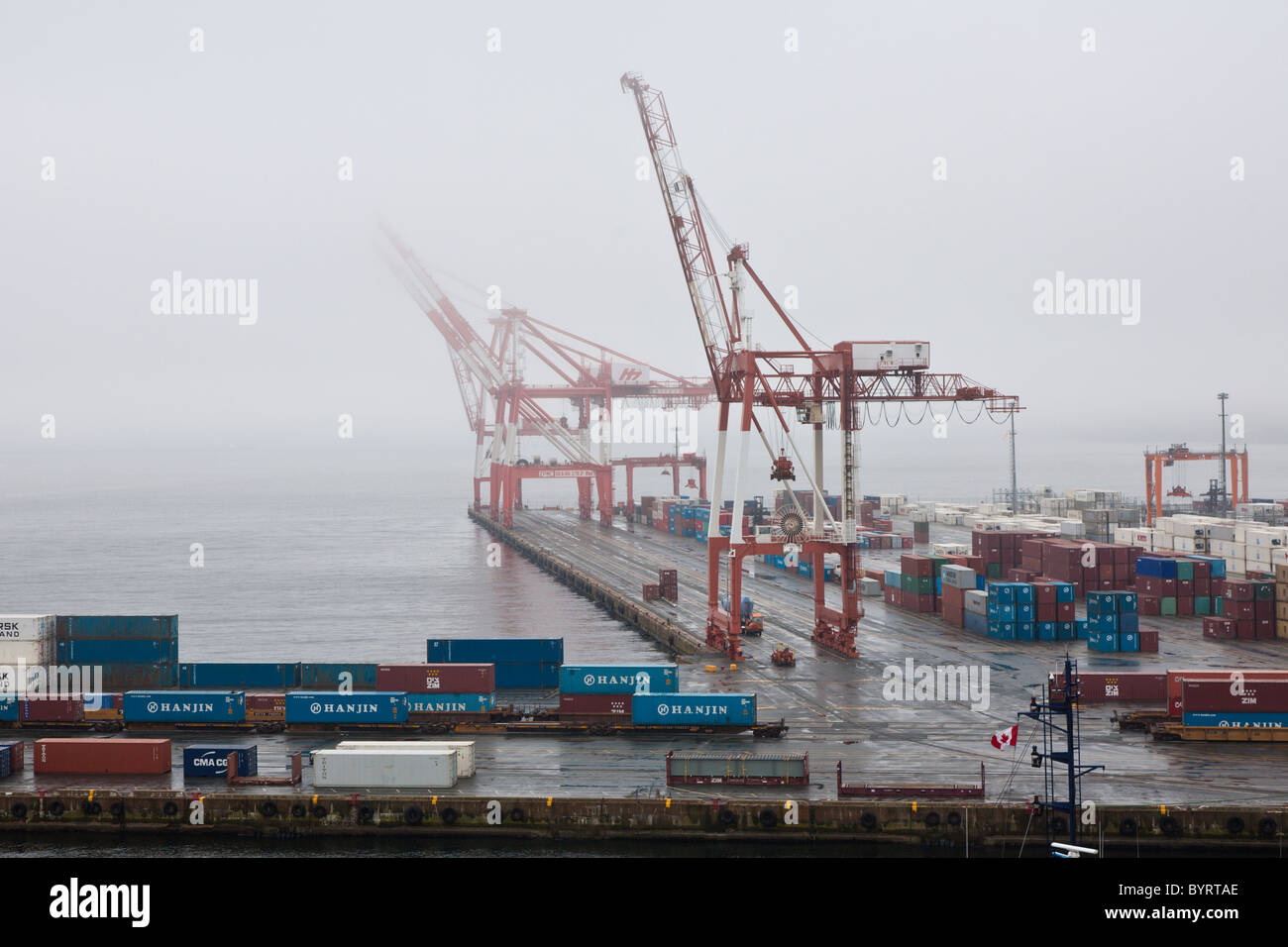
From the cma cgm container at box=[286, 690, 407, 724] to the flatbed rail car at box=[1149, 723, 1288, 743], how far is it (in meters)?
28.0

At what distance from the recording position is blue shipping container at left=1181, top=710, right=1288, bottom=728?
4228 centimetres

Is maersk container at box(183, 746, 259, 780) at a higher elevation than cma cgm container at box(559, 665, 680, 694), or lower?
lower

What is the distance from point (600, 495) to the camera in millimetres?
164125

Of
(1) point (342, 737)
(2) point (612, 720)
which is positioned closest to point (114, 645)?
(1) point (342, 737)

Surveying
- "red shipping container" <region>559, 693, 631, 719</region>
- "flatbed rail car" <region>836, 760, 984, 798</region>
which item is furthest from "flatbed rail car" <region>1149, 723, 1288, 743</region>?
"red shipping container" <region>559, 693, 631, 719</region>

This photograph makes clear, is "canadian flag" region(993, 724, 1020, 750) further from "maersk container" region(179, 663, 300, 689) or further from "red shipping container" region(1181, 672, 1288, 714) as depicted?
"maersk container" region(179, 663, 300, 689)

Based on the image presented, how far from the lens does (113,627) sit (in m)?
54.7

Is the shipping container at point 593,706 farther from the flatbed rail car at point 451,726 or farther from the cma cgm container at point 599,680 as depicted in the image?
the flatbed rail car at point 451,726

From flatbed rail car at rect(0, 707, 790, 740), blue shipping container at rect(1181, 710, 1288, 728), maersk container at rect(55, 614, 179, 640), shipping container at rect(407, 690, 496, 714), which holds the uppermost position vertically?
maersk container at rect(55, 614, 179, 640)

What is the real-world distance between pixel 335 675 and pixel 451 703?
7.92m

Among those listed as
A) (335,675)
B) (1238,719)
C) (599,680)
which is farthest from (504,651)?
(1238,719)
